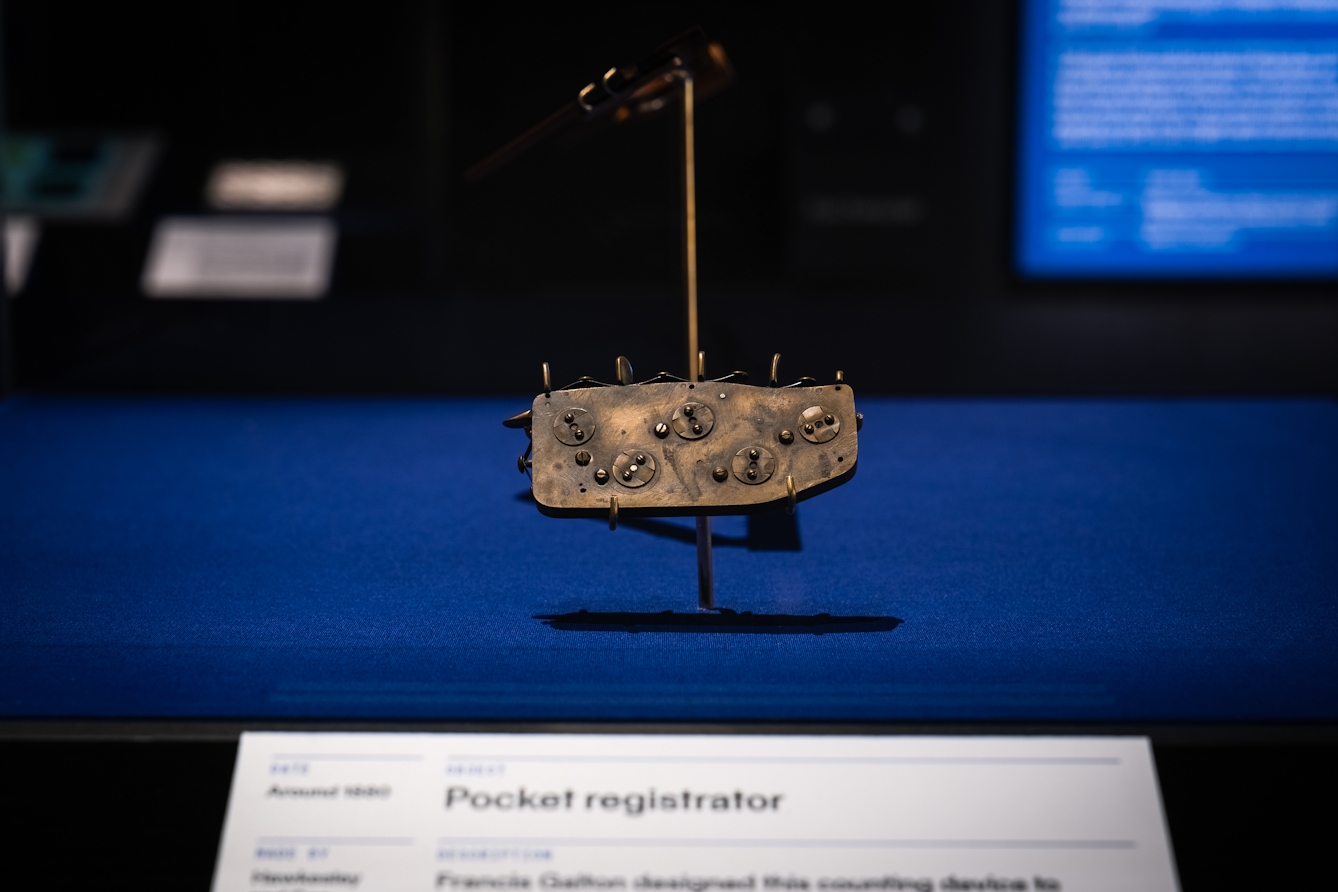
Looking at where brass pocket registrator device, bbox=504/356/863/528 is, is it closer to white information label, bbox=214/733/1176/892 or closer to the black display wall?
white information label, bbox=214/733/1176/892

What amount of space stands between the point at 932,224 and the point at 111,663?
8.15 feet

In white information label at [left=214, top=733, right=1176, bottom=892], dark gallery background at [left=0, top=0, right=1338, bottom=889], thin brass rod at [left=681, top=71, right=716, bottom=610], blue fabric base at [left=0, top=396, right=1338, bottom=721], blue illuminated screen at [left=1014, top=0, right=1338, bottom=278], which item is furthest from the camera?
dark gallery background at [left=0, top=0, right=1338, bottom=889]

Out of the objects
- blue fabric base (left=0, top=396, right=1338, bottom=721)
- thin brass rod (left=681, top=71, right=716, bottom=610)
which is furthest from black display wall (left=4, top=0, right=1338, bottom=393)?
thin brass rod (left=681, top=71, right=716, bottom=610)

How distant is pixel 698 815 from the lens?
3.16 ft

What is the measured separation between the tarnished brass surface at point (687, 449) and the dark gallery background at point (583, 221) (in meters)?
1.92

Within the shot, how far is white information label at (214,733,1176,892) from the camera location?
0.94 m

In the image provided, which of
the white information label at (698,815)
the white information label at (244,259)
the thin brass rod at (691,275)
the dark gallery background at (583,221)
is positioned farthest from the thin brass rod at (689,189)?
the white information label at (244,259)

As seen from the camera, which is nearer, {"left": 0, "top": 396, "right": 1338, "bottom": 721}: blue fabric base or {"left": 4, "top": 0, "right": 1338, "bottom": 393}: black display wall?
{"left": 0, "top": 396, "right": 1338, "bottom": 721}: blue fabric base

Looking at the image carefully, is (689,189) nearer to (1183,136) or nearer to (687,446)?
(687,446)

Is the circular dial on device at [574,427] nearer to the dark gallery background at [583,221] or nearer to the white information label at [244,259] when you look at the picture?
the dark gallery background at [583,221]

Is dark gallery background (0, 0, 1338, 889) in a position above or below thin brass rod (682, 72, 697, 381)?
above

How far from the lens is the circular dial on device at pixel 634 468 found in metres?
1.19

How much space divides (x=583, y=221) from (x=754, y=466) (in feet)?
7.64

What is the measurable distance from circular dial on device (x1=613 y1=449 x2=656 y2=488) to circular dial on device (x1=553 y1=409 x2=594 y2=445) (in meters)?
0.04
